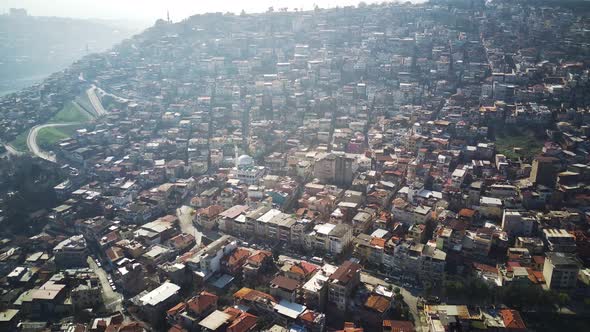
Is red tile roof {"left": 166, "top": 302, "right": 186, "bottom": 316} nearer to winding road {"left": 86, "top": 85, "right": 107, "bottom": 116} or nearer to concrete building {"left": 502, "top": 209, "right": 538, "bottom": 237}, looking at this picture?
concrete building {"left": 502, "top": 209, "right": 538, "bottom": 237}

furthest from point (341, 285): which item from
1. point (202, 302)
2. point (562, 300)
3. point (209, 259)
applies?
point (562, 300)

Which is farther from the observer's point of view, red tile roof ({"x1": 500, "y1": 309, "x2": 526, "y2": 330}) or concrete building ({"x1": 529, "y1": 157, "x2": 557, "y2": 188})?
concrete building ({"x1": 529, "y1": 157, "x2": 557, "y2": 188})

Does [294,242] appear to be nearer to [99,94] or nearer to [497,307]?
[497,307]

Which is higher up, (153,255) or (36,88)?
(36,88)

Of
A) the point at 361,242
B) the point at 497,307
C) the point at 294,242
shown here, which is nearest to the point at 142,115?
the point at 294,242

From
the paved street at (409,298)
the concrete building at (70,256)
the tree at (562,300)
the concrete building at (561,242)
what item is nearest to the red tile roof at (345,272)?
the paved street at (409,298)

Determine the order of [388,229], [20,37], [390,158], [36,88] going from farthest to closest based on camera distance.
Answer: [20,37]
[36,88]
[390,158]
[388,229]

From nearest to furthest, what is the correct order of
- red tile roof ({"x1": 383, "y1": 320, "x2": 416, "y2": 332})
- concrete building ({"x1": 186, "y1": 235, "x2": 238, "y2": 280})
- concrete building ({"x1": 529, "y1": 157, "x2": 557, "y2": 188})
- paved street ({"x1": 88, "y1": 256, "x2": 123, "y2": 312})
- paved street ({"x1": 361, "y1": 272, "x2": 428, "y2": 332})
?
red tile roof ({"x1": 383, "y1": 320, "x2": 416, "y2": 332}) < paved street ({"x1": 361, "y1": 272, "x2": 428, "y2": 332}) < paved street ({"x1": 88, "y1": 256, "x2": 123, "y2": 312}) < concrete building ({"x1": 186, "y1": 235, "x2": 238, "y2": 280}) < concrete building ({"x1": 529, "y1": 157, "x2": 557, "y2": 188})

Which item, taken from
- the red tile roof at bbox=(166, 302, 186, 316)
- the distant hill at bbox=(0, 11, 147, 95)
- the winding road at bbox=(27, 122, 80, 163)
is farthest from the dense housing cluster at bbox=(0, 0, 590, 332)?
the distant hill at bbox=(0, 11, 147, 95)
